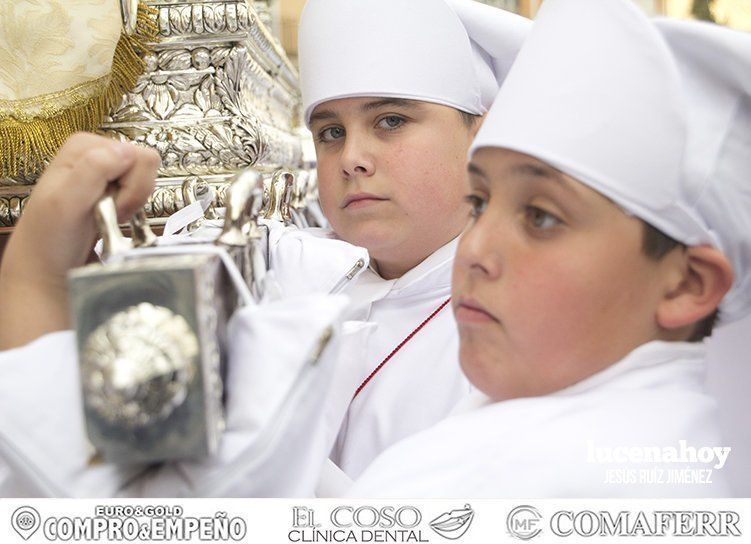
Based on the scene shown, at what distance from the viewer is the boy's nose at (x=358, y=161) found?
2.35 ft

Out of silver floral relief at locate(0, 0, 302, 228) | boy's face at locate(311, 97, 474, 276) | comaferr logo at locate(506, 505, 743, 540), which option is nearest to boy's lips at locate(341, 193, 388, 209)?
boy's face at locate(311, 97, 474, 276)

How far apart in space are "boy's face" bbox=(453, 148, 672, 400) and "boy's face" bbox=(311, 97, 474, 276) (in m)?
0.25

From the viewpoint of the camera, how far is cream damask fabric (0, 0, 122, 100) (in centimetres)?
81

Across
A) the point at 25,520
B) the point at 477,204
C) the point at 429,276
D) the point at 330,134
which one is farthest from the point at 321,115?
the point at 25,520

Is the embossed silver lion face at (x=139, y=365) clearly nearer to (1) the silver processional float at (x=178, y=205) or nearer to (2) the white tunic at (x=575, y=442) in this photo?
(1) the silver processional float at (x=178, y=205)

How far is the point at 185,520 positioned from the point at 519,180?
0.25 meters

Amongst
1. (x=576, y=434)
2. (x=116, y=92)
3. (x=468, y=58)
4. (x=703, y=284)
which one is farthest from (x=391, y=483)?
(x=116, y=92)

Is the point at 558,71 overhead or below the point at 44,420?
overhead

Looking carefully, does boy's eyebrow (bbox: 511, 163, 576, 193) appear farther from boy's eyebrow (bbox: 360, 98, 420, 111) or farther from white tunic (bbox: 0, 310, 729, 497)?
boy's eyebrow (bbox: 360, 98, 420, 111)

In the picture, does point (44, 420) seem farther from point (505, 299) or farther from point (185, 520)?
point (505, 299)

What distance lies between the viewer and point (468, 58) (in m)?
0.76

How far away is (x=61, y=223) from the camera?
472 millimetres

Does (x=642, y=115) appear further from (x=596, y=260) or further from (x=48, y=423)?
(x=48, y=423)

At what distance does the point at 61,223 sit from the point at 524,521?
0.30 m
